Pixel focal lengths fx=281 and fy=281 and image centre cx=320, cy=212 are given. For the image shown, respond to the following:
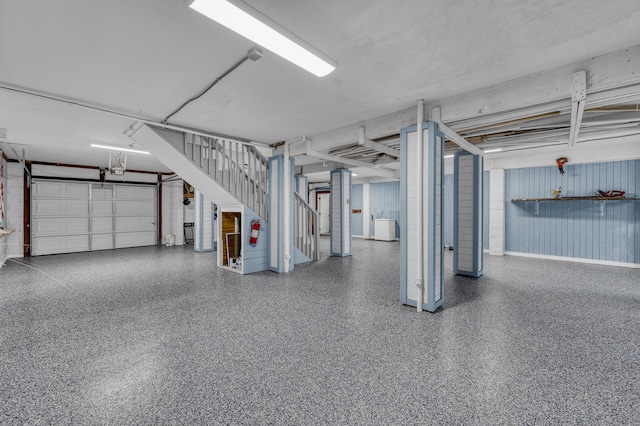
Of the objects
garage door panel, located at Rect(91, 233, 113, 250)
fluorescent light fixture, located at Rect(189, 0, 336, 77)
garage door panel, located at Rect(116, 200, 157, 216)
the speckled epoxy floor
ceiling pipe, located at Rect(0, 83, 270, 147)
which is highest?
ceiling pipe, located at Rect(0, 83, 270, 147)

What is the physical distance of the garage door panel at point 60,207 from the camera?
27.2 feet

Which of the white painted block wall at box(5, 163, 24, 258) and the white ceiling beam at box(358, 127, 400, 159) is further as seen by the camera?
the white painted block wall at box(5, 163, 24, 258)

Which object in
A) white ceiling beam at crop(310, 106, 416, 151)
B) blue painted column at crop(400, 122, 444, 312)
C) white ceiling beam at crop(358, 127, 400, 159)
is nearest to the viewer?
blue painted column at crop(400, 122, 444, 312)

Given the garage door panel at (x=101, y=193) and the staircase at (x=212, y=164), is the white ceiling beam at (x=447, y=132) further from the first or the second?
the garage door panel at (x=101, y=193)

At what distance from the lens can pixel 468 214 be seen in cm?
561

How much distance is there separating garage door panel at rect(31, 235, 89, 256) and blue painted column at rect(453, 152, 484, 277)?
10965 millimetres

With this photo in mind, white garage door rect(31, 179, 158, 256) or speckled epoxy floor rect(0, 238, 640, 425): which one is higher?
white garage door rect(31, 179, 158, 256)

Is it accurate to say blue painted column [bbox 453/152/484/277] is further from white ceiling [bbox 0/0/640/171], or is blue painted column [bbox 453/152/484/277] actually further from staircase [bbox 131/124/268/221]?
staircase [bbox 131/124/268/221]

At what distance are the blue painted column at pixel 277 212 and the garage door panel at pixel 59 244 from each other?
281 inches

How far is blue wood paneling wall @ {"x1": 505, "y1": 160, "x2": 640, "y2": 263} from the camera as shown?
6.30m

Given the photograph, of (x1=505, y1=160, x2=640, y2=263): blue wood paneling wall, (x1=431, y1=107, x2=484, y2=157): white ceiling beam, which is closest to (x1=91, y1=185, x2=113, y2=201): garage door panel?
(x1=431, y1=107, x2=484, y2=157): white ceiling beam

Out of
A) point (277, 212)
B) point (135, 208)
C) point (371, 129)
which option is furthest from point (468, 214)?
point (135, 208)

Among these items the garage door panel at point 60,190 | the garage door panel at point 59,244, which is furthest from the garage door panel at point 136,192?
the garage door panel at point 59,244

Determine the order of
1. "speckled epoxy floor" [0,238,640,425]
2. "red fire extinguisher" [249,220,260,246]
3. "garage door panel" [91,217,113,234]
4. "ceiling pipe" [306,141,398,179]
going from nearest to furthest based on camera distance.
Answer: "speckled epoxy floor" [0,238,640,425] → "ceiling pipe" [306,141,398,179] → "red fire extinguisher" [249,220,260,246] → "garage door panel" [91,217,113,234]
